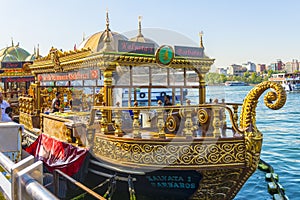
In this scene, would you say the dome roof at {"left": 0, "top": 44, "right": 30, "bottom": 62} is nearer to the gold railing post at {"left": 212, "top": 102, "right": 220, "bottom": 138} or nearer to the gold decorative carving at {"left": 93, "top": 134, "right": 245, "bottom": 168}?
the gold decorative carving at {"left": 93, "top": 134, "right": 245, "bottom": 168}

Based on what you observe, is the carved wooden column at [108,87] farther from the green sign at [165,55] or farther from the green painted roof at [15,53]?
the green painted roof at [15,53]

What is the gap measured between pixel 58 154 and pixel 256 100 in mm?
4913

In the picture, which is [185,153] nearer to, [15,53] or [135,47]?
[135,47]

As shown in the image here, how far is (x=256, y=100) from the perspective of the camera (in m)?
6.39

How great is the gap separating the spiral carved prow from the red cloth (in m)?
3.59

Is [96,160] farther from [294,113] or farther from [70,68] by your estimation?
[294,113]

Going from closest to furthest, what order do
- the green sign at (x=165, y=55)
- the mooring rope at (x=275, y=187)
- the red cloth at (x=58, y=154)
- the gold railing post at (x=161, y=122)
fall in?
1. the gold railing post at (x=161, y=122)
2. the red cloth at (x=58, y=154)
3. the green sign at (x=165, y=55)
4. the mooring rope at (x=275, y=187)

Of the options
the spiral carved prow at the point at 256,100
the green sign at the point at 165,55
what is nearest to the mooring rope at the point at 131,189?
the spiral carved prow at the point at 256,100

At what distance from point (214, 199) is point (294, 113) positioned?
31.8 metres

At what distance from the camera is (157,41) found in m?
10.4

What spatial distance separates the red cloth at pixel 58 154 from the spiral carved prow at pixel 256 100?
359cm

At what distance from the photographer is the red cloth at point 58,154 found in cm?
745

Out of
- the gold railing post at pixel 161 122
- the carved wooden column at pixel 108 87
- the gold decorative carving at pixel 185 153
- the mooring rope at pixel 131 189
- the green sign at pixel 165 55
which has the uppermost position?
the green sign at pixel 165 55

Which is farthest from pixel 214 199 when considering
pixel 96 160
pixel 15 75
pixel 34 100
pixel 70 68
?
pixel 15 75
